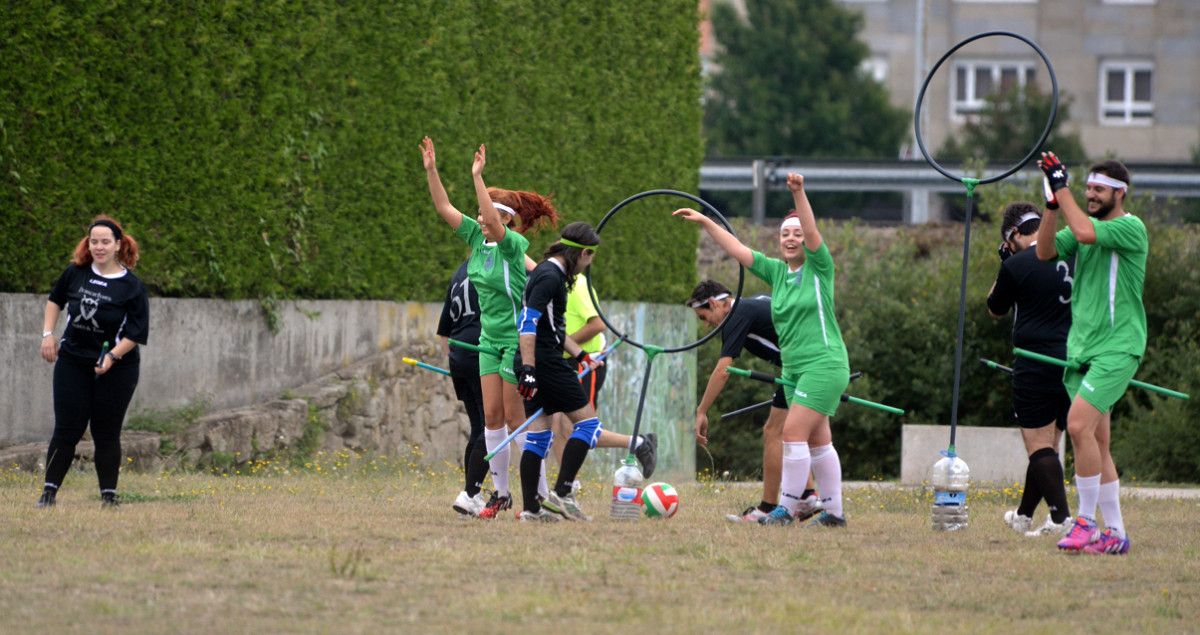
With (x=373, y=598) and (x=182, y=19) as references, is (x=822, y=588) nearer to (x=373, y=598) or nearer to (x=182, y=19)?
(x=373, y=598)

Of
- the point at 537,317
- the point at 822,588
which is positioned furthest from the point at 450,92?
the point at 822,588

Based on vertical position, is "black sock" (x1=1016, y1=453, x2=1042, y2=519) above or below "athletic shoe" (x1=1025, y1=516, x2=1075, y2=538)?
above

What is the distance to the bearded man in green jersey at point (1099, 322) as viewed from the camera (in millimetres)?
8969

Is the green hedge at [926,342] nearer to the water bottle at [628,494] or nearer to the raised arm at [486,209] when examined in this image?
the water bottle at [628,494]

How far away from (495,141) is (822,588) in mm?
10729

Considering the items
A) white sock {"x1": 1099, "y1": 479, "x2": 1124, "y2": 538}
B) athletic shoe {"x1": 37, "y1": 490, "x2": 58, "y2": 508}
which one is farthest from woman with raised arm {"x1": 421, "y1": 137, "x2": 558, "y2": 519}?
white sock {"x1": 1099, "y1": 479, "x2": 1124, "y2": 538}

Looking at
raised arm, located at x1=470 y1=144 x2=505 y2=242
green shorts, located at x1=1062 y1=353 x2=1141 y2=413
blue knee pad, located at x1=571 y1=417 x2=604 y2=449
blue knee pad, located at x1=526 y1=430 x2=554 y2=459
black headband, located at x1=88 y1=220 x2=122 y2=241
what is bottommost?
blue knee pad, located at x1=526 y1=430 x2=554 y2=459

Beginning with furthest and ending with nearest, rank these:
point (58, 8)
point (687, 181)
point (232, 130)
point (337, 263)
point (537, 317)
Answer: point (687, 181)
point (337, 263)
point (232, 130)
point (58, 8)
point (537, 317)

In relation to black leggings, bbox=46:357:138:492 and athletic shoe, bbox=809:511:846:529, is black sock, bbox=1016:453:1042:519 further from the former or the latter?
black leggings, bbox=46:357:138:492

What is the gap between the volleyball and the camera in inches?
425

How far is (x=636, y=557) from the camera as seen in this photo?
8.48 meters

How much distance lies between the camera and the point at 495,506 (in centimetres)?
1070

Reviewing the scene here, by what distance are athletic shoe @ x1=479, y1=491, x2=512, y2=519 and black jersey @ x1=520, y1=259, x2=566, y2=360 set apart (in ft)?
3.62

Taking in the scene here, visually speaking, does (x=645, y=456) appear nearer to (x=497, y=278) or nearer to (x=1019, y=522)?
(x=497, y=278)
